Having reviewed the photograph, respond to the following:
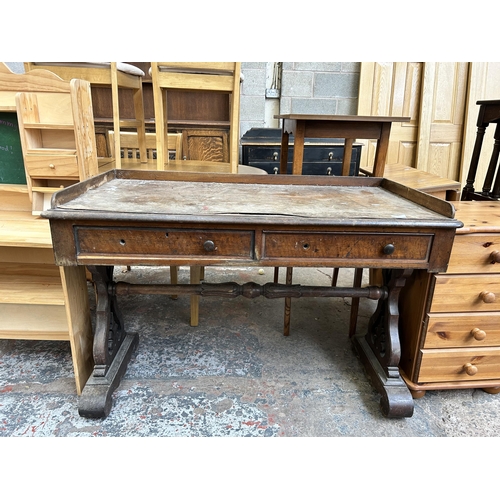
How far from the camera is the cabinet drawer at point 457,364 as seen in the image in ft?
5.24

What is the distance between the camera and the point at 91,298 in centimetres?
257

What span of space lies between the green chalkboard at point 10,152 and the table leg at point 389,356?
5.99 feet

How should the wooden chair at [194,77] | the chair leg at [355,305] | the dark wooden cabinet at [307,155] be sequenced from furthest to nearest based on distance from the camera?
the dark wooden cabinet at [307,155]
the wooden chair at [194,77]
the chair leg at [355,305]

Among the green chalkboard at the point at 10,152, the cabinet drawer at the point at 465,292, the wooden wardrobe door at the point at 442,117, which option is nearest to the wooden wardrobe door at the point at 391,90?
the wooden wardrobe door at the point at 442,117

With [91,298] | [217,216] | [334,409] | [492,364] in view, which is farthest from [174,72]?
[492,364]

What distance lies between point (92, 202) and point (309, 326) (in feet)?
4.65

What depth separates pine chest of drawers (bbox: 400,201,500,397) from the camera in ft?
4.93

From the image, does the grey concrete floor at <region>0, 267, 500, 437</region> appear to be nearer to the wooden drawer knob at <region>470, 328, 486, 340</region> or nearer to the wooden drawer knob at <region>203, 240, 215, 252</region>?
the wooden drawer knob at <region>470, 328, 486, 340</region>

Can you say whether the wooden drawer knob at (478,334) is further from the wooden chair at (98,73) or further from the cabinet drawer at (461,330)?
the wooden chair at (98,73)

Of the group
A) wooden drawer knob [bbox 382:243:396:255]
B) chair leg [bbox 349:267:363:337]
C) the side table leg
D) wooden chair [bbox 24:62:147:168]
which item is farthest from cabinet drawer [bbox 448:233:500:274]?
wooden chair [bbox 24:62:147:168]

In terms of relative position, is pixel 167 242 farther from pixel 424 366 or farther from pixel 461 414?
pixel 461 414

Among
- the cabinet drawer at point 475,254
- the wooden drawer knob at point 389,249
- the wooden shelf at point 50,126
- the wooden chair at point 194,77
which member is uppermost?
the wooden chair at point 194,77

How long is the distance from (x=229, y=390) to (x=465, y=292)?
42.1 inches

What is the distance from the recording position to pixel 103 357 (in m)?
1.60
